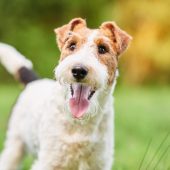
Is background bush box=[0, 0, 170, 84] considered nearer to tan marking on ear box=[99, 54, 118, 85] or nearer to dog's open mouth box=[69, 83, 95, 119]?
tan marking on ear box=[99, 54, 118, 85]

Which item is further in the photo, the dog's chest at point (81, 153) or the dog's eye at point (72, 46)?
the dog's chest at point (81, 153)

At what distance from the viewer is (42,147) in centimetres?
555

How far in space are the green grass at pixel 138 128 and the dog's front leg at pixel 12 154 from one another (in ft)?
2.08

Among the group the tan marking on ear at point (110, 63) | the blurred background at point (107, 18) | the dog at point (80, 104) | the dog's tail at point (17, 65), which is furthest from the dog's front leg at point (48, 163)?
the blurred background at point (107, 18)

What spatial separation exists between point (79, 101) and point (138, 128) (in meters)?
4.44

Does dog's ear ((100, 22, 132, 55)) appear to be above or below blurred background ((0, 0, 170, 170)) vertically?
below

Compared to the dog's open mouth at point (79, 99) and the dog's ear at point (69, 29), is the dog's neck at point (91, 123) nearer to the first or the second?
the dog's open mouth at point (79, 99)

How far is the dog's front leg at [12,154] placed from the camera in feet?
20.1

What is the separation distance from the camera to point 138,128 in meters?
9.62

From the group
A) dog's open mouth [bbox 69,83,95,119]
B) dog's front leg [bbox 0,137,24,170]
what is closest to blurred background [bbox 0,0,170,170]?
dog's front leg [bbox 0,137,24,170]

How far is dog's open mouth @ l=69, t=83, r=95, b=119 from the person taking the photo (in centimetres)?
525

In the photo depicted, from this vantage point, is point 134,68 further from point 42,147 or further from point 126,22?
point 42,147

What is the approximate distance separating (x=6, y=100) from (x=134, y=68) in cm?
742

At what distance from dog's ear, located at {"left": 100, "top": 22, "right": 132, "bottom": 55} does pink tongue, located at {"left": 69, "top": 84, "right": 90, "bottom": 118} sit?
1.45ft
